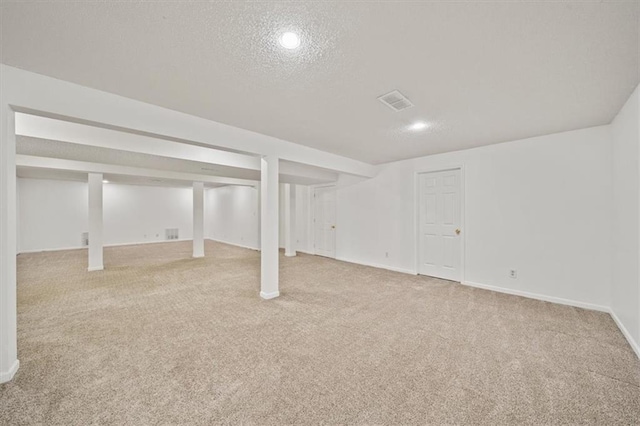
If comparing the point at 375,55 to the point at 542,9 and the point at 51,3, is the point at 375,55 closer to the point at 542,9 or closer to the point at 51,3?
the point at 542,9

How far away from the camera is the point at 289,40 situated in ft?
5.23

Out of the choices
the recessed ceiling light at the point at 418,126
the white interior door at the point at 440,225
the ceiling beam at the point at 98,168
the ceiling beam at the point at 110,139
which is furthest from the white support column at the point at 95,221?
the white interior door at the point at 440,225

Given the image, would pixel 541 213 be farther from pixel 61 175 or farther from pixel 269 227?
pixel 61 175

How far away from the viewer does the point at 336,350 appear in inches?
91.5

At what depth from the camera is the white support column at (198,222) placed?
7.14 m

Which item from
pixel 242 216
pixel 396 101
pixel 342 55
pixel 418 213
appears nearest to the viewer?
pixel 342 55

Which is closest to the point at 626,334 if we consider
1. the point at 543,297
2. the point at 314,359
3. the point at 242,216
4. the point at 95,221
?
the point at 543,297

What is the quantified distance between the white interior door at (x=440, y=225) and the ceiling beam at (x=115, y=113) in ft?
9.98

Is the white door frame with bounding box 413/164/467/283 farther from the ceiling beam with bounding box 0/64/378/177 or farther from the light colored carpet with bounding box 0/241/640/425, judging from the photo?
the ceiling beam with bounding box 0/64/378/177

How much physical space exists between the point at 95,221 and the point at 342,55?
652 centimetres

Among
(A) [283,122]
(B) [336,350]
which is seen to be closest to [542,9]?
(A) [283,122]

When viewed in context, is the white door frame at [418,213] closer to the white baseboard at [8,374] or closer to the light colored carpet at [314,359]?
the light colored carpet at [314,359]

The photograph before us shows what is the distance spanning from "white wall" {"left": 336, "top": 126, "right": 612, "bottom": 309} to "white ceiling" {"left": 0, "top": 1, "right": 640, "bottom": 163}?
724 millimetres

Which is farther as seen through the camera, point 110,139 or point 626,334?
point 110,139
